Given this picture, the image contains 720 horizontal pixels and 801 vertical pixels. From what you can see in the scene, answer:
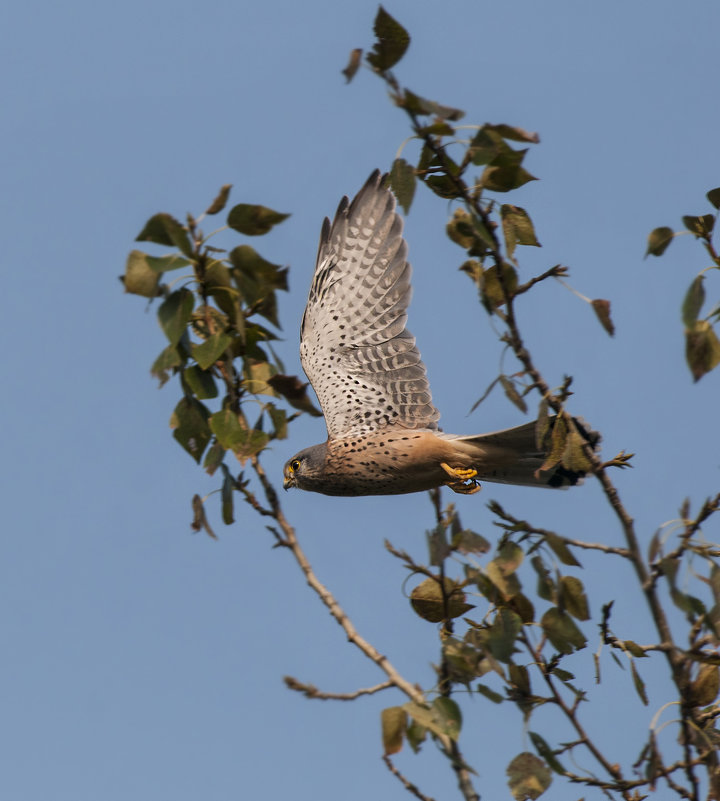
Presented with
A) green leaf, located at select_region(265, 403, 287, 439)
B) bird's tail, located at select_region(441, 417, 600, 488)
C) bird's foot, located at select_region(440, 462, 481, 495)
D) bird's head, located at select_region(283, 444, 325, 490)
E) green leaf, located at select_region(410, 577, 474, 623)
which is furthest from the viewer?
bird's head, located at select_region(283, 444, 325, 490)

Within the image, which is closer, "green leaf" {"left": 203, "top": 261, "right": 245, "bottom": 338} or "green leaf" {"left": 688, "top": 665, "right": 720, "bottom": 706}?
"green leaf" {"left": 203, "top": 261, "right": 245, "bottom": 338}

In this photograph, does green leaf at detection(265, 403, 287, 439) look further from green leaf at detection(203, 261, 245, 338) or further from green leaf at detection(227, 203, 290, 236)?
green leaf at detection(227, 203, 290, 236)

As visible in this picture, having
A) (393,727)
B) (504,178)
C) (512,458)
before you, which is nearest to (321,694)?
(393,727)

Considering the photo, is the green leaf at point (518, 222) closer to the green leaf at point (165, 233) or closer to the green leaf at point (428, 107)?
the green leaf at point (428, 107)

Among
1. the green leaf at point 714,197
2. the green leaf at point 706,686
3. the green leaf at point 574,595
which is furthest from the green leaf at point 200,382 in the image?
the green leaf at point 706,686

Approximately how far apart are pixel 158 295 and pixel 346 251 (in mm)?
3708

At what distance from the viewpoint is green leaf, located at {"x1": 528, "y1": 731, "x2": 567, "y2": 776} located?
331 cm

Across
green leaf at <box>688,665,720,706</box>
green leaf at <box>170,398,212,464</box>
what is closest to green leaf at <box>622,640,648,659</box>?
green leaf at <box>688,665,720,706</box>

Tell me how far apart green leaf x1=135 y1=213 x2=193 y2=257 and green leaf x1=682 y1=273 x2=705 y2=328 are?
1331 mm

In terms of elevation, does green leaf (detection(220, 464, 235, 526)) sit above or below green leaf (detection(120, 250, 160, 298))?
below

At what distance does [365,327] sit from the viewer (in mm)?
6594

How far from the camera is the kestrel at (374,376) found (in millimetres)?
6430

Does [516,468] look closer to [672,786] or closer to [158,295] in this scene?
[672,786]

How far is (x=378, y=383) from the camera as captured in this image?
21.7ft
